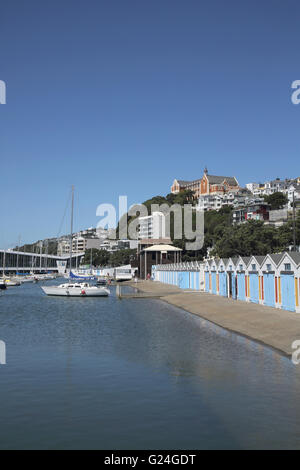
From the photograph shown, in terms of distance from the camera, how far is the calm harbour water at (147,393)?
13.7 metres

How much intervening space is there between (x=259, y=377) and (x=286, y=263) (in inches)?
864

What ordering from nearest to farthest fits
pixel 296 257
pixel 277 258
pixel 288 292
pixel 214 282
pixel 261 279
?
pixel 296 257 → pixel 288 292 → pixel 277 258 → pixel 261 279 → pixel 214 282

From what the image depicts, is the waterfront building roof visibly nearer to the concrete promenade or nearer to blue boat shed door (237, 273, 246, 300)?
blue boat shed door (237, 273, 246, 300)

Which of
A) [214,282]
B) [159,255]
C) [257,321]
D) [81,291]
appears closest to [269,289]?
[257,321]

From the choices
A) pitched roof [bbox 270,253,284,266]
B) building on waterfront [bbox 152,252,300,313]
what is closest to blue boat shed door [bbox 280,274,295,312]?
building on waterfront [bbox 152,252,300,313]

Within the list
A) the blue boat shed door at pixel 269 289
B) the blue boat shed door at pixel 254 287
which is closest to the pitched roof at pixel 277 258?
the blue boat shed door at pixel 269 289

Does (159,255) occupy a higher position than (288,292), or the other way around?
(159,255)

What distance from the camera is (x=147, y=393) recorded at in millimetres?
18375

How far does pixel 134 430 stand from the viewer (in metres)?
14.3

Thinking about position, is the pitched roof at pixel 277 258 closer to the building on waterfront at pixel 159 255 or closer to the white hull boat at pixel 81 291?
the white hull boat at pixel 81 291

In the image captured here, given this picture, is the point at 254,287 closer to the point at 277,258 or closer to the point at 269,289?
the point at 269,289

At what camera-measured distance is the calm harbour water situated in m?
13.7

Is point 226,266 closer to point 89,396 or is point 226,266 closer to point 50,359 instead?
point 50,359

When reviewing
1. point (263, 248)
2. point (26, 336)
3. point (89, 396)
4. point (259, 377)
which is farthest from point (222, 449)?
point (263, 248)
